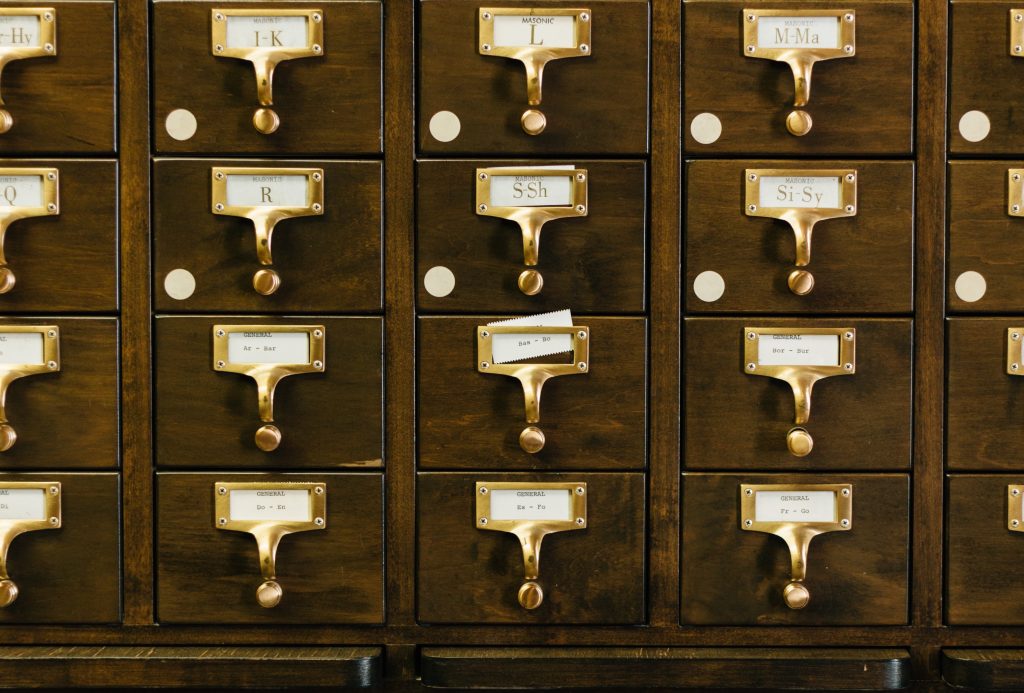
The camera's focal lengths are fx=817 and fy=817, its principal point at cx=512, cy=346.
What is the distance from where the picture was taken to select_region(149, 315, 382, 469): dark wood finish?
125 cm

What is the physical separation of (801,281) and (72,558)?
118cm

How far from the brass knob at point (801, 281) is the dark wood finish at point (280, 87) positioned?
2.14 feet

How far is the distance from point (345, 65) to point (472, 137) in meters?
0.22

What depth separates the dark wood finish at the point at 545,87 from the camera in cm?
123

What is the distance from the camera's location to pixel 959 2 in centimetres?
122

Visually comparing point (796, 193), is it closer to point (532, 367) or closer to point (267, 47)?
point (532, 367)

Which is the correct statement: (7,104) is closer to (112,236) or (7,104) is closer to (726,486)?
(112,236)

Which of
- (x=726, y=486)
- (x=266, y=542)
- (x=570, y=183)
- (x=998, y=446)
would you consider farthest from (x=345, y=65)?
A: (x=998, y=446)

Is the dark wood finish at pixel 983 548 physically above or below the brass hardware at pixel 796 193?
below

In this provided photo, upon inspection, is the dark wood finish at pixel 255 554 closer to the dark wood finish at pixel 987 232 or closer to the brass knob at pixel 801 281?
the brass knob at pixel 801 281

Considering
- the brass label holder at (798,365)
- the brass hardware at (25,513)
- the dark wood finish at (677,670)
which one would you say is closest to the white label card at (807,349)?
the brass label holder at (798,365)

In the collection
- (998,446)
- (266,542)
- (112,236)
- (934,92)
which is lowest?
(266,542)

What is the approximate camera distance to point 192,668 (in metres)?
1.25

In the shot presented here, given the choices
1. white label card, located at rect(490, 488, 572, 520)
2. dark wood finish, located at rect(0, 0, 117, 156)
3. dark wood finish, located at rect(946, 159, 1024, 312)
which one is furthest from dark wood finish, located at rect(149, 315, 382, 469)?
dark wood finish, located at rect(946, 159, 1024, 312)
